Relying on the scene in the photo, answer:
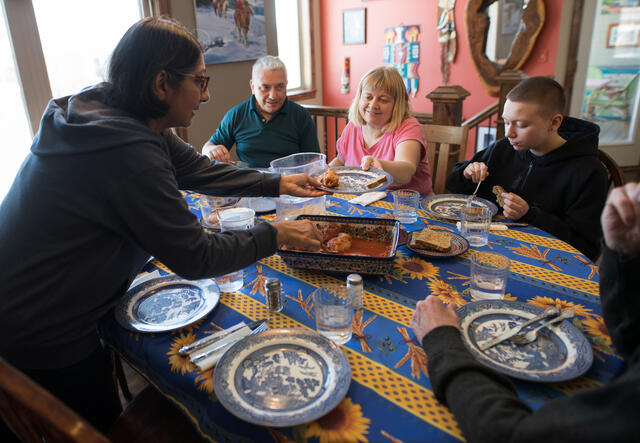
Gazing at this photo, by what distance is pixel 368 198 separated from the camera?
75.0 inches

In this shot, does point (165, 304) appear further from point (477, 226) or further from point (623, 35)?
point (623, 35)

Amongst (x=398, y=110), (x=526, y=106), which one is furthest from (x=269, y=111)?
(x=526, y=106)

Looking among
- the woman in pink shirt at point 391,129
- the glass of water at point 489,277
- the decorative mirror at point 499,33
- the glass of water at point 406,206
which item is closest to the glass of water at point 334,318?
the glass of water at point 489,277

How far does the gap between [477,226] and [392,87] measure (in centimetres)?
110

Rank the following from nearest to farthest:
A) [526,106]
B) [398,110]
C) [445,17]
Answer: [526,106]
[398,110]
[445,17]

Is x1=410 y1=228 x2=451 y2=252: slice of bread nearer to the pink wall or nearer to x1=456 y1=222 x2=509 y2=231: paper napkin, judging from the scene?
x1=456 y1=222 x2=509 y2=231: paper napkin

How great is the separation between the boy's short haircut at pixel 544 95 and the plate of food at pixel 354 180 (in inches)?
26.5

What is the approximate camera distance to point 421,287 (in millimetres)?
1181

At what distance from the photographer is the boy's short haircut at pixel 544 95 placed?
1.74m

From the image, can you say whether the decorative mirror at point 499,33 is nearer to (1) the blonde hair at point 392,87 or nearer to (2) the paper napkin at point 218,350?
(1) the blonde hair at point 392,87

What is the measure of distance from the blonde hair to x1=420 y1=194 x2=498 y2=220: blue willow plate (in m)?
0.66

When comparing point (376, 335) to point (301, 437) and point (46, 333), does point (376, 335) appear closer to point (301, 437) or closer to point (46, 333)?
point (301, 437)

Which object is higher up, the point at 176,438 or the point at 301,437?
the point at 301,437

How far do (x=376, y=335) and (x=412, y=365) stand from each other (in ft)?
0.40
